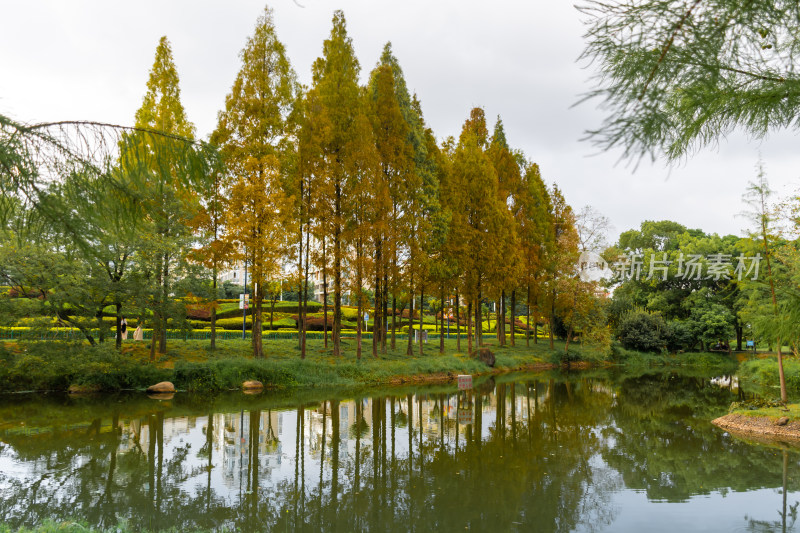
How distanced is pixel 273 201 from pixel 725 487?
16.5 metres

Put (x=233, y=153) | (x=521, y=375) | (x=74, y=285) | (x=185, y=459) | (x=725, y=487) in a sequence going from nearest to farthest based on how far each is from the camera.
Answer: (x=725, y=487) → (x=185, y=459) → (x=74, y=285) → (x=233, y=153) → (x=521, y=375)

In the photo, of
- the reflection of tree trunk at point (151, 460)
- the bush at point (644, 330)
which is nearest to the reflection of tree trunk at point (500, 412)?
the reflection of tree trunk at point (151, 460)

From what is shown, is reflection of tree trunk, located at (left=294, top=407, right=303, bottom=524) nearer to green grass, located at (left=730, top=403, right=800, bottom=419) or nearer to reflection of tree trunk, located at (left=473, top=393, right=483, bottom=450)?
reflection of tree trunk, located at (left=473, top=393, right=483, bottom=450)

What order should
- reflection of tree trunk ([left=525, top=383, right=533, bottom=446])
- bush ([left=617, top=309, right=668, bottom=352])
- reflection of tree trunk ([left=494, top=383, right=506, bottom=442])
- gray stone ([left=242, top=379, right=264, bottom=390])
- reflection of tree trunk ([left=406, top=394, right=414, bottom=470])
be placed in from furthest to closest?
bush ([left=617, top=309, right=668, bottom=352]), gray stone ([left=242, top=379, right=264, bottom=390]), reflection of tree trunk ([left=494, top=383, right=506, bottom=442]), reflection of tree trunk ([left=525, top=383, right=533, bottom=446]), reflection of tree trunk ([left=406, top=394, right=414, bottom=470])

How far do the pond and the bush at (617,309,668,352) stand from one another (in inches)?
892

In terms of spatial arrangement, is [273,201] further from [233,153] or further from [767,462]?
[767,462]

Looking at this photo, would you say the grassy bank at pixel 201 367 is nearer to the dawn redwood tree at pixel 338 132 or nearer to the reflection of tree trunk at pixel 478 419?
the dawn redwood tree at pixel 338 132

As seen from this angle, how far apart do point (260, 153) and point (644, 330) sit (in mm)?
30498

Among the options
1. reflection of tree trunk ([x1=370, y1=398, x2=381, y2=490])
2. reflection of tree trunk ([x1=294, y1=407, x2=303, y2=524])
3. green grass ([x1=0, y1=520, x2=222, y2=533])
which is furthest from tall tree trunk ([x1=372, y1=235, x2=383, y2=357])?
green grass ([x1=0, y1=520, x2=222, y2=533])

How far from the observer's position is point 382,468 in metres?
8.79

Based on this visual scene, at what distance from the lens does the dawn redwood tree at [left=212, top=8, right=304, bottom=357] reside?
19.5 metres

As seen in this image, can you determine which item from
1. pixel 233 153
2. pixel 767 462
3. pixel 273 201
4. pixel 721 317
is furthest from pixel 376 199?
pixel 721 317

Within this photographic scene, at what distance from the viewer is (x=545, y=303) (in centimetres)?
3494

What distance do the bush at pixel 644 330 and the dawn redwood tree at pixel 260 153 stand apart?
28029mm
